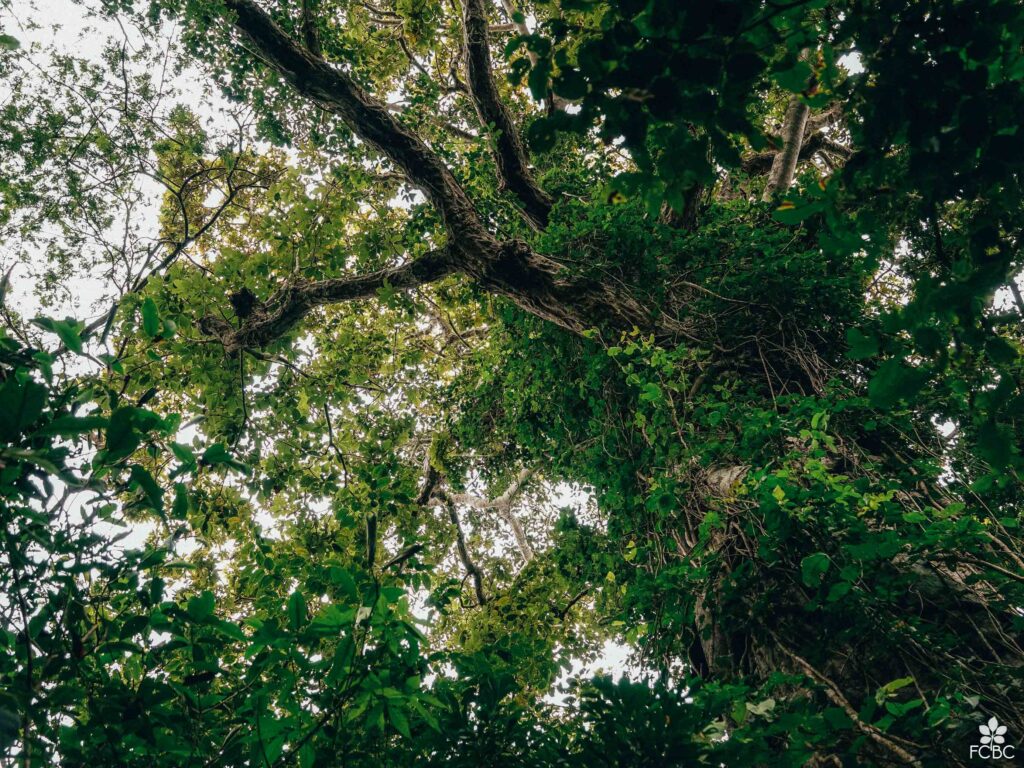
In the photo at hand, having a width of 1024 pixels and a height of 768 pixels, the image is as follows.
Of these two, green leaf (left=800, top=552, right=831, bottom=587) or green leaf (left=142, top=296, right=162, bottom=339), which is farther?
green leaf (left=800, top=552, right=831, bottom=587)

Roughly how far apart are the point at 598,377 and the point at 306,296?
3.32 m

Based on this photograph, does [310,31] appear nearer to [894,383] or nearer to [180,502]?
[180,502]

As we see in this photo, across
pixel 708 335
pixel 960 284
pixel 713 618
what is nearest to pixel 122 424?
pixel 960 284

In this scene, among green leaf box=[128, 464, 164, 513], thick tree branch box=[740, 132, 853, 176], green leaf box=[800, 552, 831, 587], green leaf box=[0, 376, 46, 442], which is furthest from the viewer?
thick tree branch box=[740, 132, 853, 176]

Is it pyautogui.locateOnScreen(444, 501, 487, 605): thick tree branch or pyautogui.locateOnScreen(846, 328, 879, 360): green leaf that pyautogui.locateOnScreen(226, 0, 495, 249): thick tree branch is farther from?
pyautogui.locateOnScreen(846, 328, 879, 360): green leaf

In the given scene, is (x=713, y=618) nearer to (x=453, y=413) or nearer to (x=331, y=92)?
(x=453, y=413)

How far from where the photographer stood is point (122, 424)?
134cm

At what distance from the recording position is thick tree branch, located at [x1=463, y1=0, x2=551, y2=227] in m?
6.05

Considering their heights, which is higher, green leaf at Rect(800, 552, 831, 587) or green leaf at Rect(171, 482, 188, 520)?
green leaf at Rect(171, 482, 188, 520)

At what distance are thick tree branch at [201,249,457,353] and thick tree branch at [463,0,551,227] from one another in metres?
1.61

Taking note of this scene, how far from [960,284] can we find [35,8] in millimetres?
8373

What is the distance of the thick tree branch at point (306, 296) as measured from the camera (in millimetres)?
5582

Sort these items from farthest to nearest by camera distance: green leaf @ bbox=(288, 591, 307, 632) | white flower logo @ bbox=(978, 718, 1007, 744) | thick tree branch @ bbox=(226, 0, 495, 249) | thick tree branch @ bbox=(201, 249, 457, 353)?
thick tree branch @ bbox=(201, 249, 457, 353), thick tree branch @ bbox=(226, 0, 495, 249), white flower logo @ bbox=(978, 718, 1007, 744), green leaf @ bbox=(288, 591, 307, 632)

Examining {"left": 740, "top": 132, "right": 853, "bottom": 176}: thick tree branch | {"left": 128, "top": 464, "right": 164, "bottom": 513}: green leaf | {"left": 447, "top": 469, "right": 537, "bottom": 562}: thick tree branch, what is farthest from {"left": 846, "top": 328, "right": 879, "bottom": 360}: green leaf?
{"left": 740, "top": 132, "right": 853, "bottom": 176}: thick tree branch
